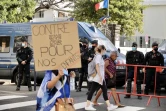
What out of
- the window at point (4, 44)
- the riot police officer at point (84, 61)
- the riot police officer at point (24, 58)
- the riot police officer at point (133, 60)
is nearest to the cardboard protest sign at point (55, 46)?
the riot police officer at point (133, 60)

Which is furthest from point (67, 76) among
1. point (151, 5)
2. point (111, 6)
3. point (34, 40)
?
point (151, 5)

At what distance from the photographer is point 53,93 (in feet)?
17.7

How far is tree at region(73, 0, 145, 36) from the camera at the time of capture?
1665 inches

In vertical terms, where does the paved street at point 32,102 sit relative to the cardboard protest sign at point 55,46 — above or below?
below

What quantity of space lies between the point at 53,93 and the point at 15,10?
66.2ft

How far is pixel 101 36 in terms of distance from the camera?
1695 cm

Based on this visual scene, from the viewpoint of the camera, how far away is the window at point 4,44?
1722cm

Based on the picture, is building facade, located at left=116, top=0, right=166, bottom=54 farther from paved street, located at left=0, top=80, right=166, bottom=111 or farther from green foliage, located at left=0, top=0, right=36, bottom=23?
paved street, located at left=0, top=80, right=166, bottom=111

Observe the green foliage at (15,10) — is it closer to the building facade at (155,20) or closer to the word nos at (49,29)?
the word nos at (49,29)

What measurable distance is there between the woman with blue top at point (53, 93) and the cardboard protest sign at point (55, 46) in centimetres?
16

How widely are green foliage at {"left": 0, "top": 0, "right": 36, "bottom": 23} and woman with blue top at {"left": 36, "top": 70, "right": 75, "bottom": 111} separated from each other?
1853 cm

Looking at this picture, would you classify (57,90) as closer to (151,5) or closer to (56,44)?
(56,44)

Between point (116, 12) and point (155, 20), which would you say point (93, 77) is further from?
point (155, 20)

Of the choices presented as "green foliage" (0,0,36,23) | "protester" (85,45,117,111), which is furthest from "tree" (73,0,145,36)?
"protester" (85,45,117,111)
